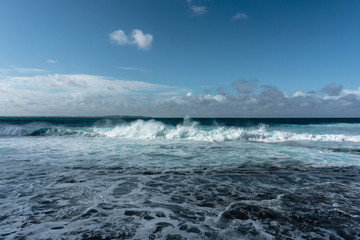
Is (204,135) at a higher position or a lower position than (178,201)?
higher

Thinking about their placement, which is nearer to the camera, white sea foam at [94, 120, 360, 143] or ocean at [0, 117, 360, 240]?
ocean at [0, 117, 360, 240]

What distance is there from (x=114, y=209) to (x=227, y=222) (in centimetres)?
270

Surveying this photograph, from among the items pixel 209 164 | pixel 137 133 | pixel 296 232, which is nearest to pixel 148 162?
pixel 209 164

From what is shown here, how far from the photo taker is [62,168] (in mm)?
9203

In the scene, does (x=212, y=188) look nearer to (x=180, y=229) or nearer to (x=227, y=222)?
(x=227, y=222)

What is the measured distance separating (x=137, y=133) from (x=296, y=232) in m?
23.1

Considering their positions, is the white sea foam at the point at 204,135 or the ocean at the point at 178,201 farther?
the white sea foam at the point at 204,135

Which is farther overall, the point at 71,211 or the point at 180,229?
the point at 71,211

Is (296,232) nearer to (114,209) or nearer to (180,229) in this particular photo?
(180,229)

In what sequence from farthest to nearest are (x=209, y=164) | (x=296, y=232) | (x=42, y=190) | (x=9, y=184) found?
(x=209, y=164) < (x=9, y=184) < (x=42, y=190) < (x=296, y=232)

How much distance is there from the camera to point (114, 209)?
5180 millimetres

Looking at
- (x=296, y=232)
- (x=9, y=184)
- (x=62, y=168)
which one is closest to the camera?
(x=296, y=232)

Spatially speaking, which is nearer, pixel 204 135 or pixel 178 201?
pixel 178 201

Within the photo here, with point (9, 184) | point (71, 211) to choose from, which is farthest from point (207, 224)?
point (9, 184)
